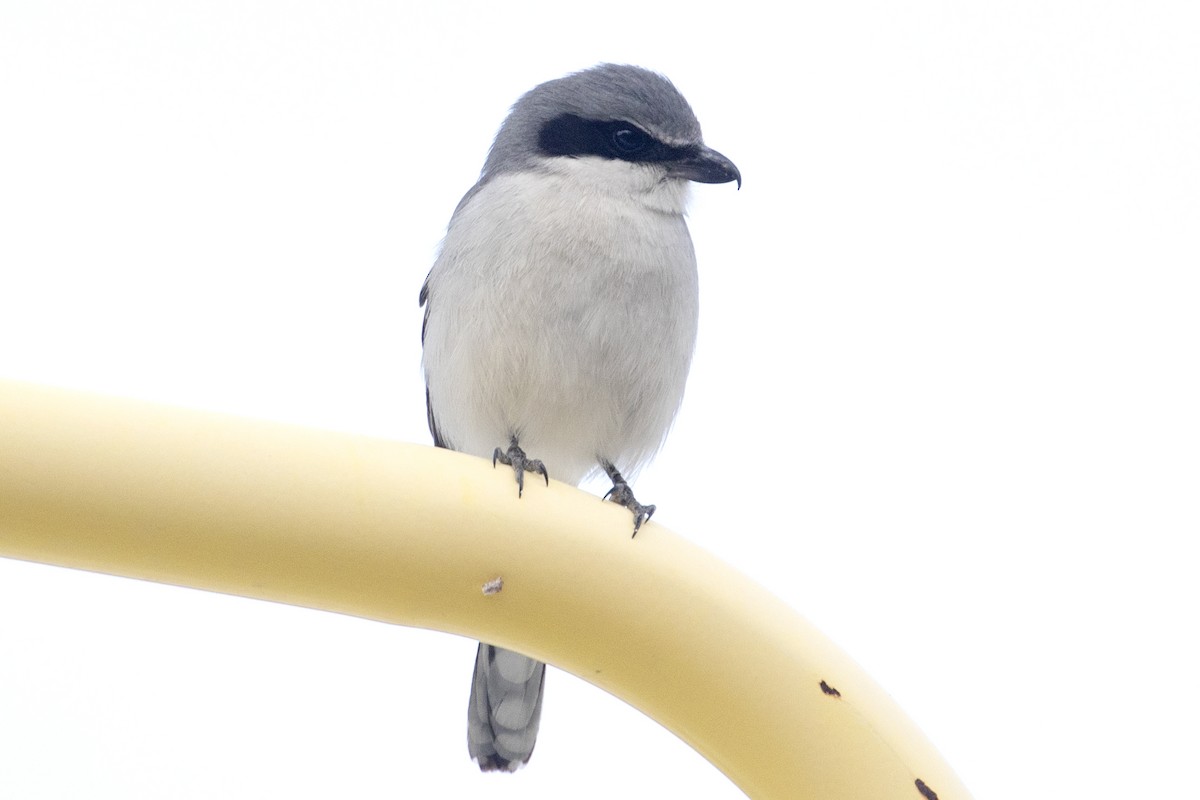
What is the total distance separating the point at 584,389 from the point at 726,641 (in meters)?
1.79

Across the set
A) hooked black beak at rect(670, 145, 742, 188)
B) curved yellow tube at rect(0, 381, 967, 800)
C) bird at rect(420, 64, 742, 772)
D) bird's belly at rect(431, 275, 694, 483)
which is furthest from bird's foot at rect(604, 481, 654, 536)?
hooked black beak at rect(670, 145, 742, 188)

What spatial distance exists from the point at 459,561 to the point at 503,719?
1.76m

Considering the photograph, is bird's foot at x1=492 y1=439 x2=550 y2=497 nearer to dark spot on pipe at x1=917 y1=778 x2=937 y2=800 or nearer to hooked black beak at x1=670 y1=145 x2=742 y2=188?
dark spot on pipe at x1=917 y1=778 x2=937 y2=800

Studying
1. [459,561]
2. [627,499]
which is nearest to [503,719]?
[627,499]

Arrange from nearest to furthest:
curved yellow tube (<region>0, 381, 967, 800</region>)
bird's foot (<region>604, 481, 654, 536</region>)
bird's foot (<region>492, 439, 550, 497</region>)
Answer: curved yellow tube (<region>0, 381, 967, 800</region>)
bird's foot (<region>492, 439, 550, 497</region>)
bird's foot (<region>604, 481, 654, 536</region>)

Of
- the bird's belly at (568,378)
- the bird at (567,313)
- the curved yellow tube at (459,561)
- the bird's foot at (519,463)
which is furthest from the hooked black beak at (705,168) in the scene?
the curved yellow tube at (459,561)

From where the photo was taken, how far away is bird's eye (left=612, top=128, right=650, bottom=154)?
13.6 ft

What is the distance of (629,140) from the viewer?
4.16 metres

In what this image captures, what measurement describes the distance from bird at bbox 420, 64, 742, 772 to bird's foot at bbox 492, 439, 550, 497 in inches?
1.8

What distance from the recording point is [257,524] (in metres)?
1.61

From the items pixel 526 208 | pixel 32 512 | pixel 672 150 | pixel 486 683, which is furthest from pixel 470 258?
pixel 32 512

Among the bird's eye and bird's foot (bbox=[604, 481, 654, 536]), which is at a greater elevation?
the bird's eye

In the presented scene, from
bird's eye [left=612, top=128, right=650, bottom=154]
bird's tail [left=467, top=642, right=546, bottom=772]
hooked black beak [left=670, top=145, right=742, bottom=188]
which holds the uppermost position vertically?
bird's eye [left=612, top=128, right=650, bottom=154]

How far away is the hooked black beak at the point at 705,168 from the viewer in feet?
13.5
